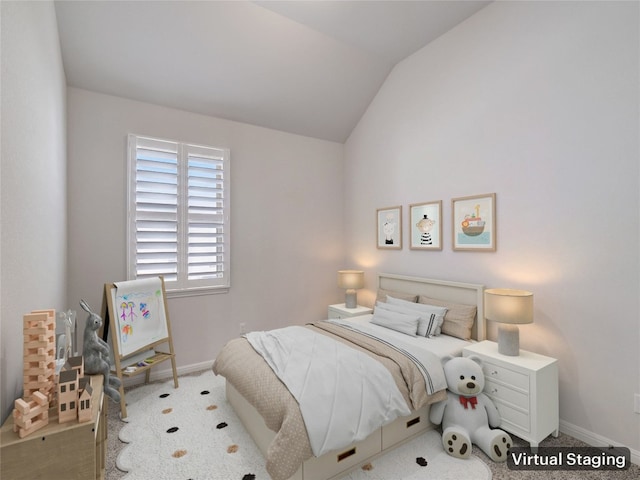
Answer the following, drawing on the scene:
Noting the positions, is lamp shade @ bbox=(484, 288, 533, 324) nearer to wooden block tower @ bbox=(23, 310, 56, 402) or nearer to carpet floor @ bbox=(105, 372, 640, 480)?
carpet floor @ bbox=(105, 372, 640, 480)

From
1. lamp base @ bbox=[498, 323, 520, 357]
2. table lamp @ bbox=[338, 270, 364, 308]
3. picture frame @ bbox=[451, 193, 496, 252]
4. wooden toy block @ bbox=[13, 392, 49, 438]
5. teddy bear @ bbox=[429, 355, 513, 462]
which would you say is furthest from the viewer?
table lamp @ bbox=[338, 270, 364, 308]

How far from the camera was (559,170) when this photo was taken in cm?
238

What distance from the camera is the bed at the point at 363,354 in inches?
64.8

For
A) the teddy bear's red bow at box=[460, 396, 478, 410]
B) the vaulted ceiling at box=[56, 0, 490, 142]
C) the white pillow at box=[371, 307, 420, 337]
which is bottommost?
the teddy bear's red bow at box=[460, 396, 478, 410]

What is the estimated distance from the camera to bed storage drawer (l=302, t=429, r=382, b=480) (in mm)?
1758

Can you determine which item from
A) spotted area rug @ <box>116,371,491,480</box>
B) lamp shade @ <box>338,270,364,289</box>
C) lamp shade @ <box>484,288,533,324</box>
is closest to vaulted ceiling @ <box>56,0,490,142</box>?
lamp shade @ <box>338,270,364,289</box>

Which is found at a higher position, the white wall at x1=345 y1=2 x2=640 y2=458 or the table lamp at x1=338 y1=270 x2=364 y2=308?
the white wall at x1=345 y1=2 x2=640 y2=458

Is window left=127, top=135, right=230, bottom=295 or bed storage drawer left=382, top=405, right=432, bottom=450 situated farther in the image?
window left=127, top=135, right=230, bottom=295

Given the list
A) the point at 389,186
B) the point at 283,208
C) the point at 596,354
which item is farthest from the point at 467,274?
the point at 283,208

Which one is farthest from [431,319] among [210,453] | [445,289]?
[210,453]

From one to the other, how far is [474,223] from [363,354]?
1709mm

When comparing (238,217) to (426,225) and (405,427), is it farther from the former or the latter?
(405,427)

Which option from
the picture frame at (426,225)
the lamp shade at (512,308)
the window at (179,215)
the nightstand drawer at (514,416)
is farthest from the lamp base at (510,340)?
the window at (179,215)

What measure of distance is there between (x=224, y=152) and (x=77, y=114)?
1398mm
